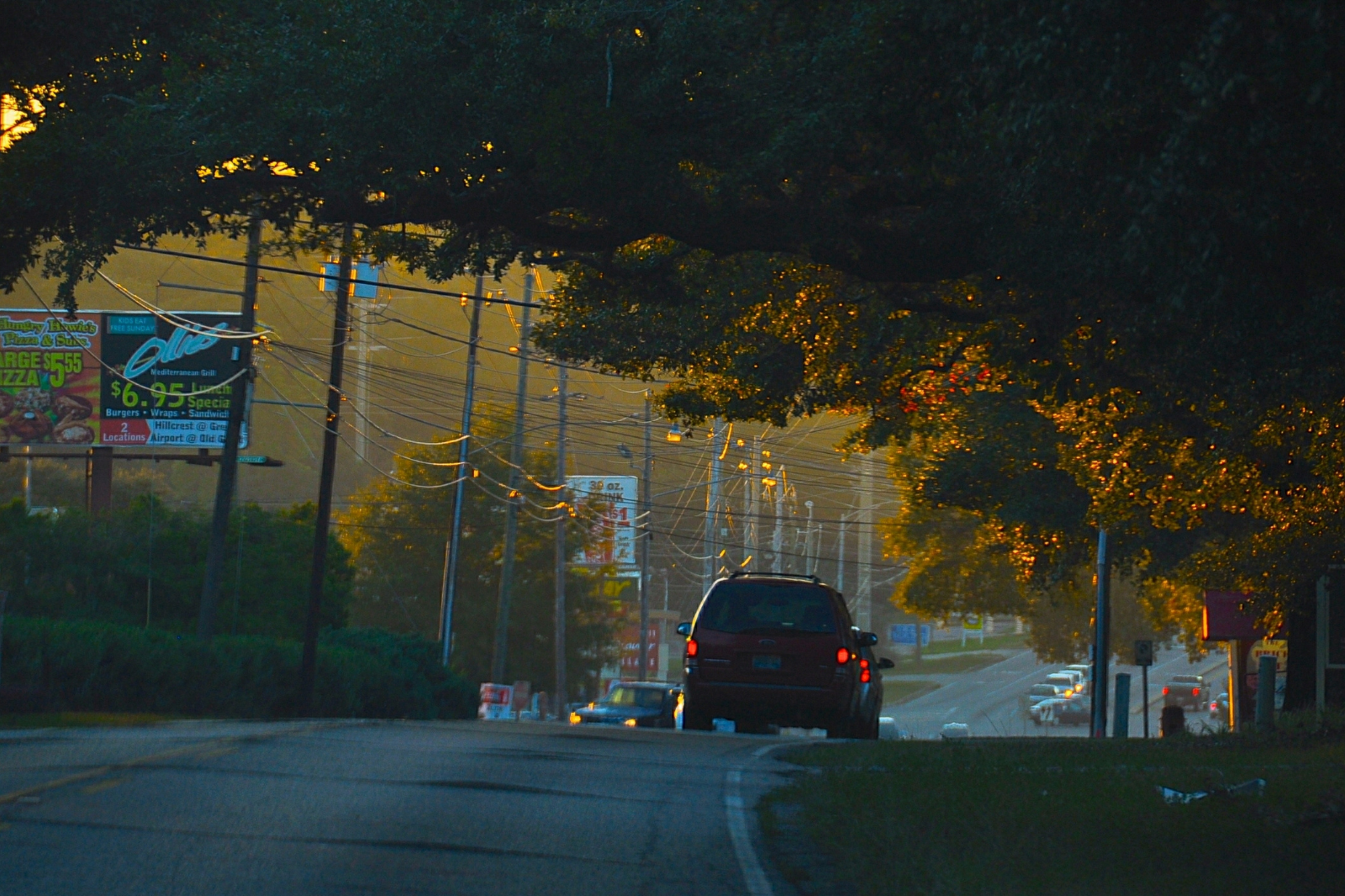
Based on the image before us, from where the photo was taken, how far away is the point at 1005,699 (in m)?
93.0

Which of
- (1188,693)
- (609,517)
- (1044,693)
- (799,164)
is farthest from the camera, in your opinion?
(1044,693)

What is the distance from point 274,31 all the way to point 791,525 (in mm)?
82313

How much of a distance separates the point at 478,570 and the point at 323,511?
38453 millimetres

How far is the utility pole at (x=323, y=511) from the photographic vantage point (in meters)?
31.5

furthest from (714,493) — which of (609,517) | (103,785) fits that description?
(103,785)

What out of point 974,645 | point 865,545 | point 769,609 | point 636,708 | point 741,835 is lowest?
point 636,708

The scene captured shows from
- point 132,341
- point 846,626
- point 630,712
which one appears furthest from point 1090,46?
point 132,341

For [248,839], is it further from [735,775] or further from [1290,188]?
[1290,188]

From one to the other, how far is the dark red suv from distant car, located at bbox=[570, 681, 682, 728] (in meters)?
13.7

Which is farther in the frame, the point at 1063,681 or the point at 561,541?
the point at 1063,681

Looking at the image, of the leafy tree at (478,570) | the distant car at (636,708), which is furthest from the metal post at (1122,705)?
the leafy tree at (478,570)

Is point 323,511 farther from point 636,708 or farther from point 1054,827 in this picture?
point 1054,827

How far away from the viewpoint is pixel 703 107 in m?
13.9

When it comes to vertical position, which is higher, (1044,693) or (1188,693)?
(1188,693)
